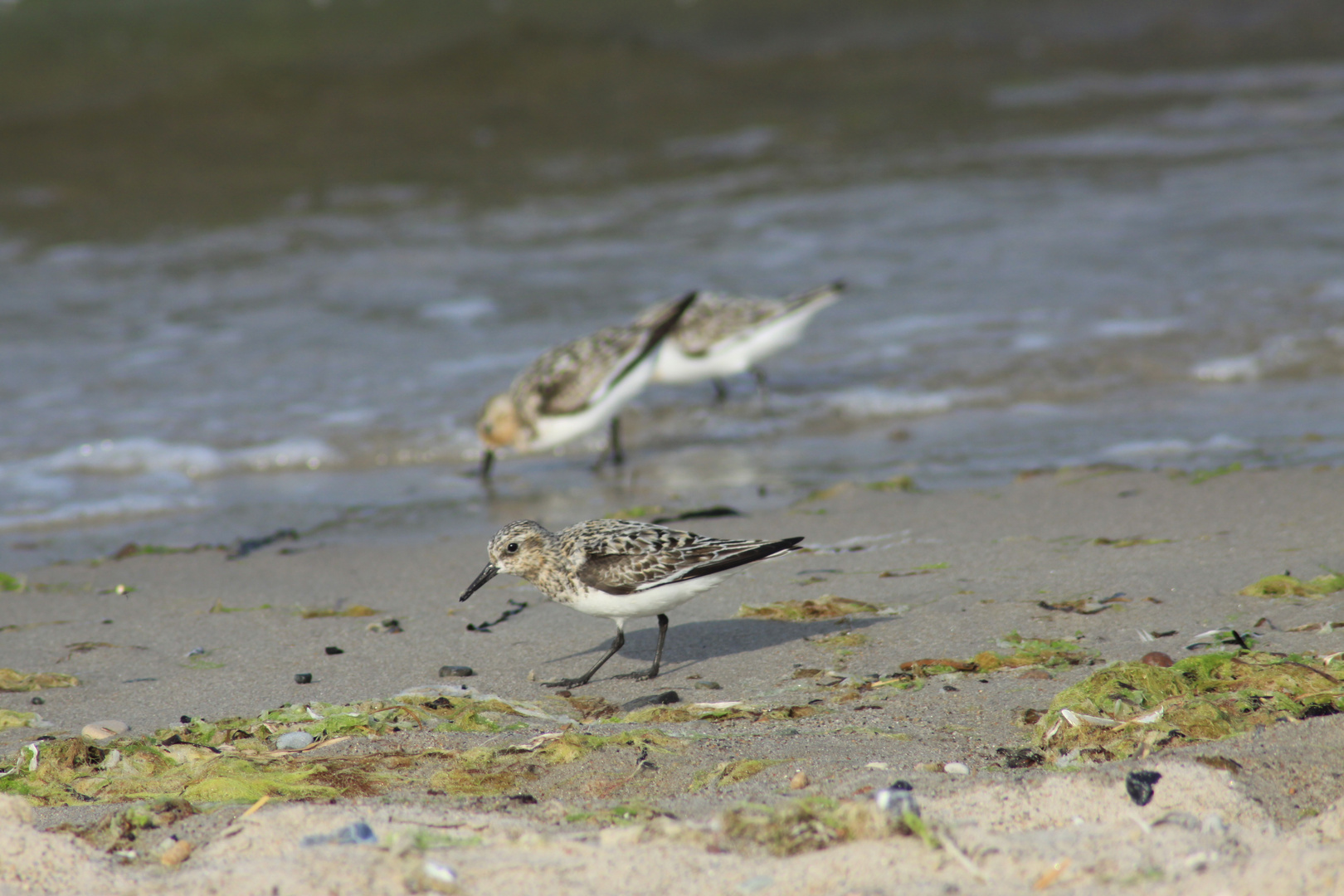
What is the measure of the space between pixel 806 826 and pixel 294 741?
5.89ft

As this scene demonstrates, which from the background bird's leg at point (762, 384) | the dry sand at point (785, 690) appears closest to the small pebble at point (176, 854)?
the dry sand at point (785, 690)

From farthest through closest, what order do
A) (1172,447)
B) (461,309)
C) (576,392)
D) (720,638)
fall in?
(461,309)
(576,392)
(1172,447)
(720,638)

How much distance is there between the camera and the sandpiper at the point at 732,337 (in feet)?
29.9

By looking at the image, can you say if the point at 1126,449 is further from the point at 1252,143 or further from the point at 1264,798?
the point at 1252,143

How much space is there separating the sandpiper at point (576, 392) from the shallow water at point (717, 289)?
28cm

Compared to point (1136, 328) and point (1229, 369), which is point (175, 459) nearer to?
point (1136, 328)

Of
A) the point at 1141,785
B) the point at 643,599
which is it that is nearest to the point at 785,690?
the point at 643,599

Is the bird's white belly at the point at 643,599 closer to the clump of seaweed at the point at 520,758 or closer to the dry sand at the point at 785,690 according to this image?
the dry sand at the point at 785,690

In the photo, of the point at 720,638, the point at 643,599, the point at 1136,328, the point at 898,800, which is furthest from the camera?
the point at 1136,328

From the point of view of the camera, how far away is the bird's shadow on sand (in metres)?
5.02

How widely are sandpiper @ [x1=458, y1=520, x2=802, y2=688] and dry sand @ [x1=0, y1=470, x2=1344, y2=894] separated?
11.3 inches

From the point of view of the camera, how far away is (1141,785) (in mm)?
3270

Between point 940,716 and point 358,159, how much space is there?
49.2 ft

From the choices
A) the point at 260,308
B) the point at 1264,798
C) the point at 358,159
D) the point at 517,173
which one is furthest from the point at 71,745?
the point at 358,159
